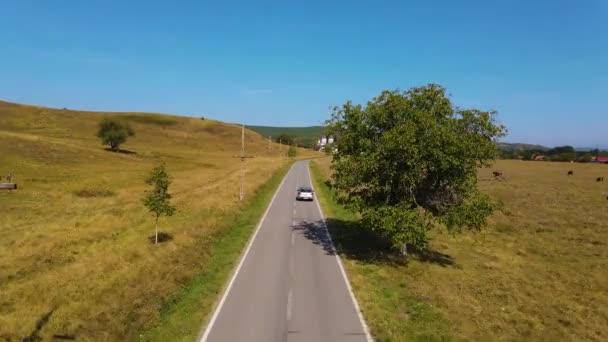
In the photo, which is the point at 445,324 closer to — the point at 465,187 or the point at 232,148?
the point at 465,187

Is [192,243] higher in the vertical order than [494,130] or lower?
lower

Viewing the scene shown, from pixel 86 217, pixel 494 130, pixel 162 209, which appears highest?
pixel 494 130

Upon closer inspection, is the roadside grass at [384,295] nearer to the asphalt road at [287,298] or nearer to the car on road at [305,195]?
the asphalt road at [287,298]

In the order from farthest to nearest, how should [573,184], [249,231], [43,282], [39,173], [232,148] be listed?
1. [232,148]
2. [573,184]
3. [39,173]
4. [249,231]
5. [43,282]

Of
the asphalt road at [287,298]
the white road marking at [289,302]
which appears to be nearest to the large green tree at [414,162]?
the asphalt road at [287,298]

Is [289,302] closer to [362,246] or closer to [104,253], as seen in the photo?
[362,246]

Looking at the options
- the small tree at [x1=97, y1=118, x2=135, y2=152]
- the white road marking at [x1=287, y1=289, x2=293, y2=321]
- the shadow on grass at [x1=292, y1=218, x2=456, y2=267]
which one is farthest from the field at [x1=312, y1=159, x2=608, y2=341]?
the small tree at [x1=97, y1=118, x2=135, y2=152]

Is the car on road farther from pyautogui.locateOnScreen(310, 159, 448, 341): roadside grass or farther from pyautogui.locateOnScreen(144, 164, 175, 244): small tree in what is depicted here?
pyautogui.locateOnScreen(144, 164, 175, 244): small tree

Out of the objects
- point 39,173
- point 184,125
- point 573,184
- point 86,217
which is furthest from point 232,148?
point 86,217
